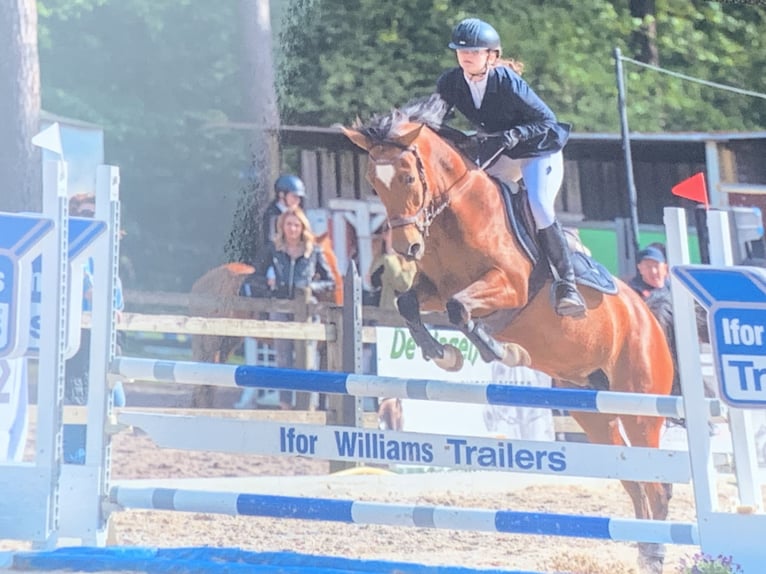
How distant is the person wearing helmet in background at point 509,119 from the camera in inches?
127

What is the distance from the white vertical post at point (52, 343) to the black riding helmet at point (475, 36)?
55.8 inches

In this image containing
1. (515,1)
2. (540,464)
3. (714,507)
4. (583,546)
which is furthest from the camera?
(515,1)

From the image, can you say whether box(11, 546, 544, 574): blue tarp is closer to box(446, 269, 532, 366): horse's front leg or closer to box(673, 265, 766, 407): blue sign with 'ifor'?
box(673, 265, 766, 407): blue sign with 'ifor'

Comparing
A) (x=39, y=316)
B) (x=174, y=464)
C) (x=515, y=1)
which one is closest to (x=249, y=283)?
(x=174, y=464)

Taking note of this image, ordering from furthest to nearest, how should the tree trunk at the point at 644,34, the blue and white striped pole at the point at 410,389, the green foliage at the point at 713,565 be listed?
the tree trunk at the point at 644,34 → the blue and white striped pole at the point at 410,389 → the green foliage at the point at 713,565

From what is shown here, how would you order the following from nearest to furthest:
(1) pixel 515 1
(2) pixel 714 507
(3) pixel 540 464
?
1. (2) pixel 714 507
2. (3) pixel 540 464
3. (1) pixel 515 1

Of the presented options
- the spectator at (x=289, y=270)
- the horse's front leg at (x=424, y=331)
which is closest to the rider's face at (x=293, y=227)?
the spectator at (x=289, y=270)

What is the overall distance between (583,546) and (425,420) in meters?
0.68

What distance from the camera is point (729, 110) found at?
334 centimetres

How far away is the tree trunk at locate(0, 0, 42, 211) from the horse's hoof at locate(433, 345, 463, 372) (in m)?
1.42

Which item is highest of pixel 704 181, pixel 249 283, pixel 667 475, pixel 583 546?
pixel 704 181

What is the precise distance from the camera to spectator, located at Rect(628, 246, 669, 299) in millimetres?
3367

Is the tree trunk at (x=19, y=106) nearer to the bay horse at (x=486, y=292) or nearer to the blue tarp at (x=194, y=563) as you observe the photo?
the bay horse at (x=486, y=292)

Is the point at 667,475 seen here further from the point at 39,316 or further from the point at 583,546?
the point at 39,316
